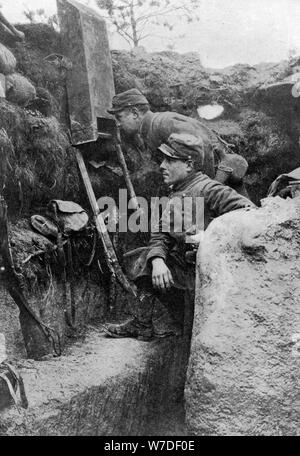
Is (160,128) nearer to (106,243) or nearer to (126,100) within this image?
(126,100)

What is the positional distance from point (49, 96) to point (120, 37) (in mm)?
867

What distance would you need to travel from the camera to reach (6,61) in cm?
475

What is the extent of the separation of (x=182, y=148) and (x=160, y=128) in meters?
0.45

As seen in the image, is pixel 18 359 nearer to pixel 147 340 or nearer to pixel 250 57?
pixel 147 340

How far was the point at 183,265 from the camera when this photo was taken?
180 inches

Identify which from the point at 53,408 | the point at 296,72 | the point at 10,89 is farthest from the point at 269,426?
the point at 296,72

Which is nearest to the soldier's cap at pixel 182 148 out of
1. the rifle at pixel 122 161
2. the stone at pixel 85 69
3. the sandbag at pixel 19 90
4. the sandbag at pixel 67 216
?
the rifle at pixel 122 161

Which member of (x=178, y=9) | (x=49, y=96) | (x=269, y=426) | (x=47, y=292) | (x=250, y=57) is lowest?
(x=269, y=426)

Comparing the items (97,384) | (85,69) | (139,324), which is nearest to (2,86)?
(85,69)

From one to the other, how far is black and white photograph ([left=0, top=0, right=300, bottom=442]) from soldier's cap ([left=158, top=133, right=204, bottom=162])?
0.01 meters

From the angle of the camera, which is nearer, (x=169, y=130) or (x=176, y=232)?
(x=176, y=232)

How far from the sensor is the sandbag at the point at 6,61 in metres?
4.72

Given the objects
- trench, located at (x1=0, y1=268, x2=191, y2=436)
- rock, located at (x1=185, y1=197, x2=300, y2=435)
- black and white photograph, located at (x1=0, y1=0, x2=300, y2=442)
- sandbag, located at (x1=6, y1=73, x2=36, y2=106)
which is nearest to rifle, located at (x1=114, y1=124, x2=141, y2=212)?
black and white photograph, located at (x1=0, y1=0, x2=300, y2=442)

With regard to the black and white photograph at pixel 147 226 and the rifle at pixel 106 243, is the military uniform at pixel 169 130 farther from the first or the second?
the rifle at pixel 106 243
